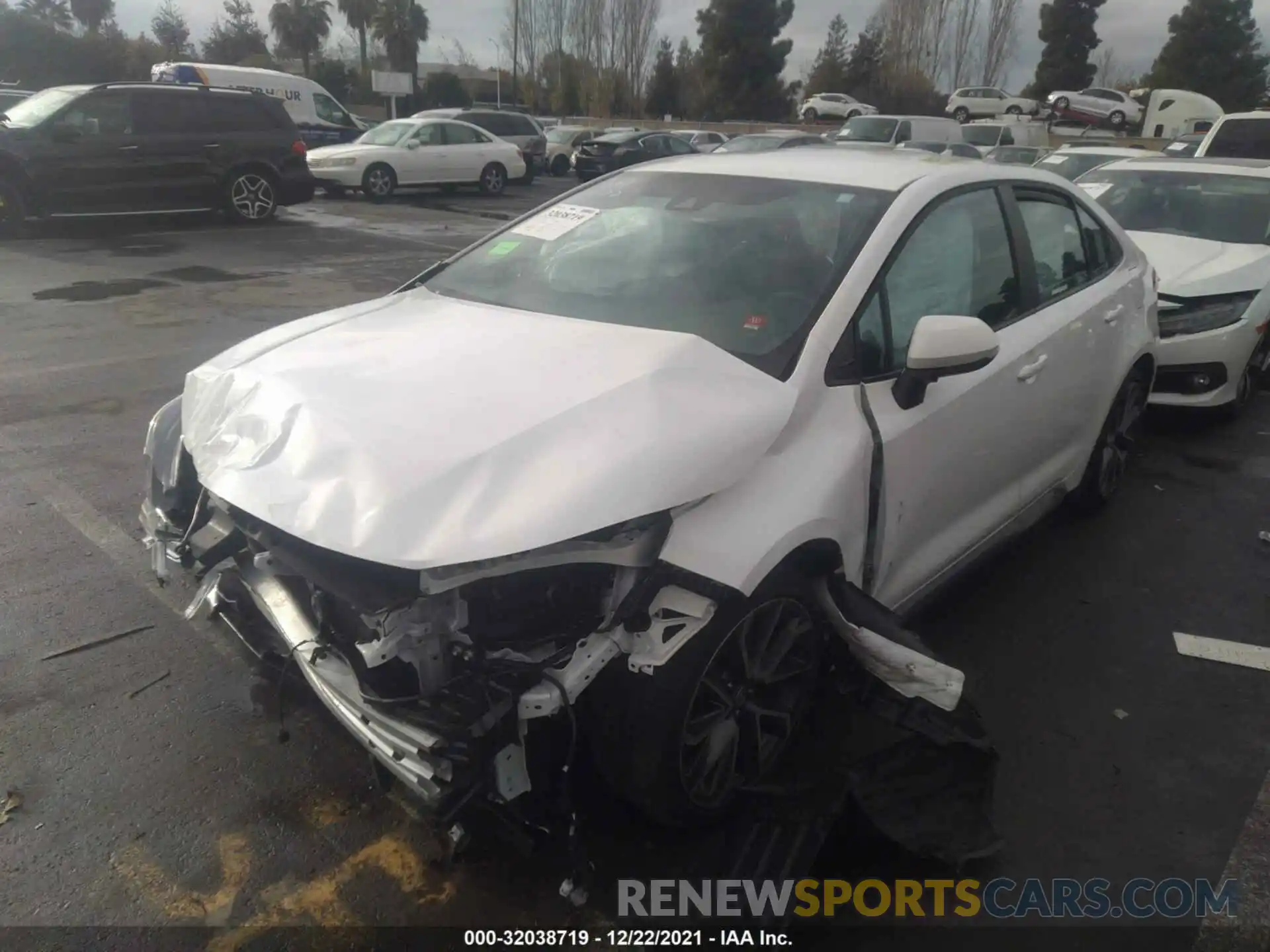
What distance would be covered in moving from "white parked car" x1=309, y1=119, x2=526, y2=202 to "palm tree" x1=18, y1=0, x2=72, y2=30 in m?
37.3

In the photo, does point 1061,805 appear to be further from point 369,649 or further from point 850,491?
point 369,649

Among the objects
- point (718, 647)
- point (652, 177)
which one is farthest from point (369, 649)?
point (652, 177)

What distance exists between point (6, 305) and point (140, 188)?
16.9 feet

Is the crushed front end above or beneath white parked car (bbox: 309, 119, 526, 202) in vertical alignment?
above

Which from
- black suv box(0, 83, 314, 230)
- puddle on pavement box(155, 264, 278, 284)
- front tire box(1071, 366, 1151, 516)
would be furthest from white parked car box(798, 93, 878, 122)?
front tire box(1071, 366, 1151, 516)

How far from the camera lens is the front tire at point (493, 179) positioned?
20.8m

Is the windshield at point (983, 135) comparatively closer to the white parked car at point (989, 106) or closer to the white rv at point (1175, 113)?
the white rv at point (1175, 113)

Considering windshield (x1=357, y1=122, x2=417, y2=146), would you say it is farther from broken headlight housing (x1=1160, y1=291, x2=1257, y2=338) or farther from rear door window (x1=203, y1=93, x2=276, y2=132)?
broken headlight housing (x1=1160, y1=291, x2=1257, y2=338)

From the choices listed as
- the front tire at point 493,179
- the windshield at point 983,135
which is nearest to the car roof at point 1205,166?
the front tire at point 493,179

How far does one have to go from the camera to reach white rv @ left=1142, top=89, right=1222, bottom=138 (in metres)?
32.7

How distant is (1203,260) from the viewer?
6.65 m

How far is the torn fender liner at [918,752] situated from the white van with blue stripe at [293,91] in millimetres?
18854

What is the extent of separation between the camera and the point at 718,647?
242 centimetres

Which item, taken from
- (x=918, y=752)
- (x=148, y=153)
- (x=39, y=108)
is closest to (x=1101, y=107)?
(x=148, y=153)
